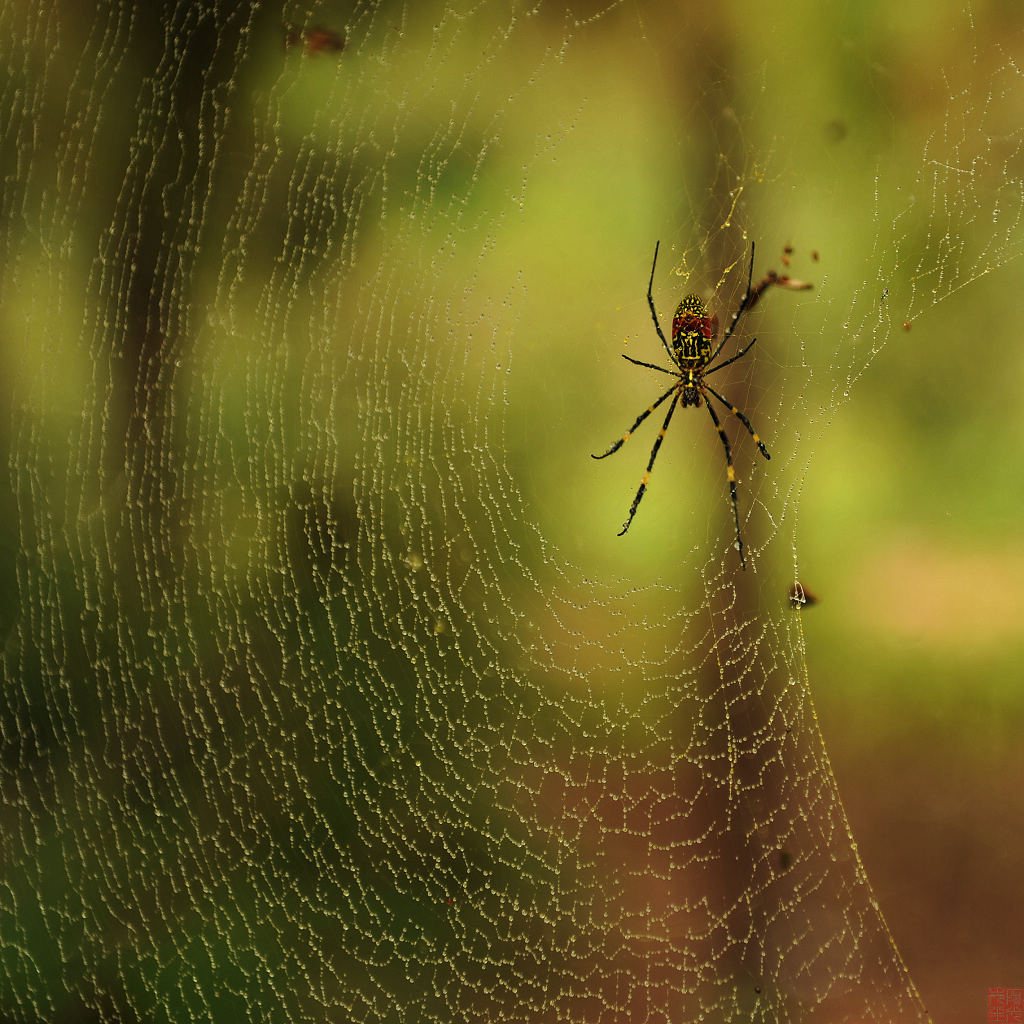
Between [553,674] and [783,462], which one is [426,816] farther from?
[783,462]

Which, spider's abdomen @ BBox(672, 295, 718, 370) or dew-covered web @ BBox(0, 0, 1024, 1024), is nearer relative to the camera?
spider's abdomen @ BBox(672, 295, 718, 370)

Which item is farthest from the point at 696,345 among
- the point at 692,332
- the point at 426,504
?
the point at 426,504

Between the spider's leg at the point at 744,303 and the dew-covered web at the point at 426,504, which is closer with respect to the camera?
the spider's leg at the point at 744,303

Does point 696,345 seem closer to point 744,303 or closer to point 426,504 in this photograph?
point 744,303

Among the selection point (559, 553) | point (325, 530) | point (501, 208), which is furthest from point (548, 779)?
point (501, 208)

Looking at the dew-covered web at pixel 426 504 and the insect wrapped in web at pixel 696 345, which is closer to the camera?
the insect wrapped in web at pixel 696 345
